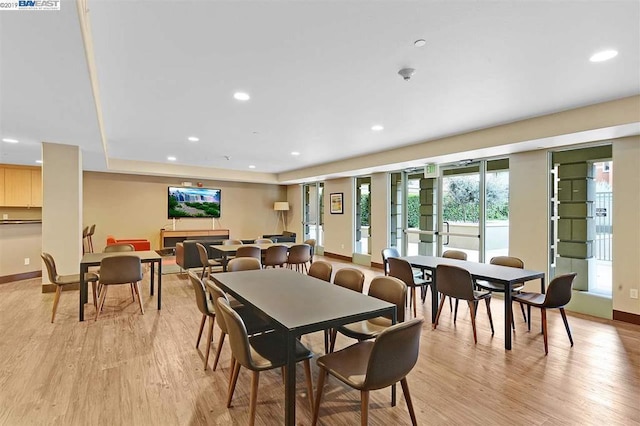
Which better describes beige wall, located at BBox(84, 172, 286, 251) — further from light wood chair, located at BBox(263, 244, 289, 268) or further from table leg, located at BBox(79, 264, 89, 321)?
table leg, located at BBox(79, 264, 89, 321)

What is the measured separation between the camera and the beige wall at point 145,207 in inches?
343

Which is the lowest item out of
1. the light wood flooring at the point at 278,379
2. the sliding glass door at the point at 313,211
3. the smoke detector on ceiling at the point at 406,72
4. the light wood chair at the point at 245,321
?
the light wood flooring at the point at 278,379

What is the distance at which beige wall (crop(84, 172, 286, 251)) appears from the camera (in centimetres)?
870

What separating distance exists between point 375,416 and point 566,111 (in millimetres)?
4078

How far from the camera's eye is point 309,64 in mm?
2746

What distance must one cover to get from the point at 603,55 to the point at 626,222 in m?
2.53

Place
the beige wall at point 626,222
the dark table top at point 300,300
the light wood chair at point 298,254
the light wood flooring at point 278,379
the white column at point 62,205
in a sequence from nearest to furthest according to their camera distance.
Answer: the dark table top at point 300,300 < the light wood flooring at point 278,379 < the beige wall at point 626,222 < the white column at point 62,205 < the light wood chair at point 298,254

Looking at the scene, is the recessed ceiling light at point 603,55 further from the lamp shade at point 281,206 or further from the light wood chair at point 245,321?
the lamp shade at point 281,206

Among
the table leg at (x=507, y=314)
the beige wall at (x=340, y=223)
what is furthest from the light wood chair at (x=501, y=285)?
the beige wall at (x=340, y=223)

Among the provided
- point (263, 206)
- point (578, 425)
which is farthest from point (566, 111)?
point (263, 206)

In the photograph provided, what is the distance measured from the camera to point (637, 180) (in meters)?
3.86

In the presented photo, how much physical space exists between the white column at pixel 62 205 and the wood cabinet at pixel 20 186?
334 centimetres

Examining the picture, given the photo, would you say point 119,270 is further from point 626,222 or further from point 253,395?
point 626,222

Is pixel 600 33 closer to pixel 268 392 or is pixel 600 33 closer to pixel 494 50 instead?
pixel 494 50
